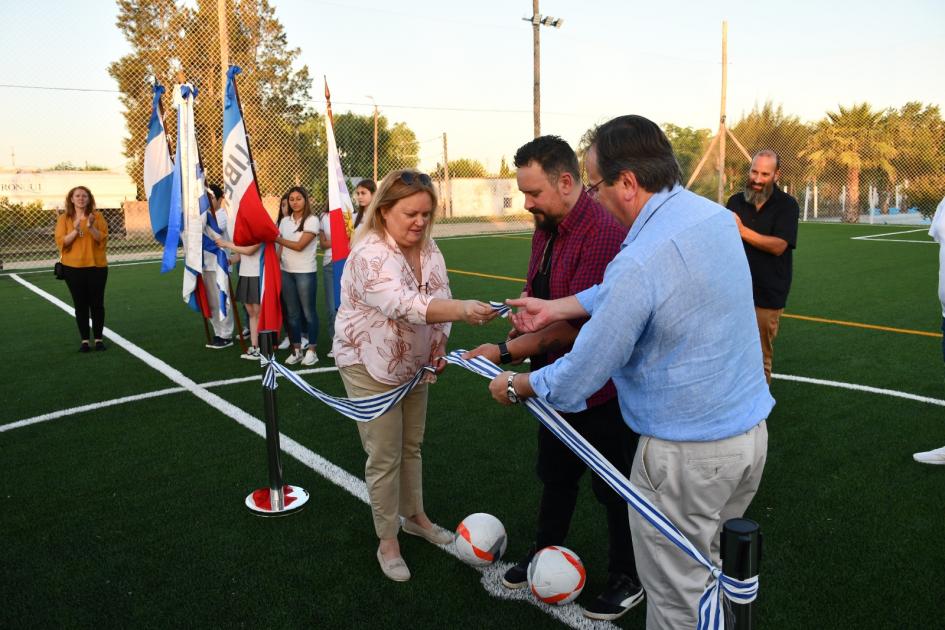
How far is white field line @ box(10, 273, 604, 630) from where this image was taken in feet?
11.3

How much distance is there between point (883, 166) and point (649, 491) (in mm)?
40631

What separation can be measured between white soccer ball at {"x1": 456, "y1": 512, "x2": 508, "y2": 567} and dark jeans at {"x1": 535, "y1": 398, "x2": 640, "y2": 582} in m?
0.25

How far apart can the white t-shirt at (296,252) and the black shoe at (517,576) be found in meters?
5.62

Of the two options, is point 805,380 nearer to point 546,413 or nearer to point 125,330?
point 546,413

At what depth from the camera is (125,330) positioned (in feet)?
35.4

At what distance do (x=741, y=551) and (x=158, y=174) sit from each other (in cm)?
905

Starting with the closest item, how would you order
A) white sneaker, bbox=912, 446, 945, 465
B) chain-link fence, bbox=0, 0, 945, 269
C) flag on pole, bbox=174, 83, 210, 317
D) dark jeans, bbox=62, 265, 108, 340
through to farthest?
white sneaker, bbox=912, 446, 945, 465, flag on pole, bbox=174, 83, 210, 317, dark jeans, bbox=62, 265, 108, 340, chain-link fence, bbox=0, 0, 945, 269

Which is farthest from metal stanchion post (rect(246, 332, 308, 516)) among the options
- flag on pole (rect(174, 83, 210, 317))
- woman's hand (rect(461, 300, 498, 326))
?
flag on pole (rect(174, 83, 210, 317))

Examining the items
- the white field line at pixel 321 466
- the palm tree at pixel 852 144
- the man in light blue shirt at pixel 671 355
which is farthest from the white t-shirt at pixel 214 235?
the palm tree at pixel 852 144

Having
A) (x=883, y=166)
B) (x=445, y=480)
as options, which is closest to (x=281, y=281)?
(x=445, y=480)

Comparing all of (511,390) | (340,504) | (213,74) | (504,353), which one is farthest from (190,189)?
(213,74)

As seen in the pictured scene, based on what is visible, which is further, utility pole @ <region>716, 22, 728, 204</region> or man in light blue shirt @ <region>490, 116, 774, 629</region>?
utility pole @ <region>716, 22, 728, 204</region>

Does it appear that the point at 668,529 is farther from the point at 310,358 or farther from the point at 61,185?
the point at 61,185

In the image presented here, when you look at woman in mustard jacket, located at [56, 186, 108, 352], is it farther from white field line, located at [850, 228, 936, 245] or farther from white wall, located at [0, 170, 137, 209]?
white field line, located at [850, 228, 936, 245]
